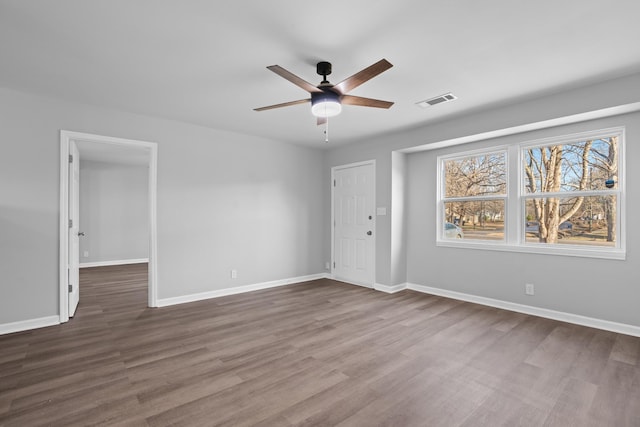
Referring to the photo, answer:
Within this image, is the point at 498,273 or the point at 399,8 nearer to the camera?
the point at 399,8

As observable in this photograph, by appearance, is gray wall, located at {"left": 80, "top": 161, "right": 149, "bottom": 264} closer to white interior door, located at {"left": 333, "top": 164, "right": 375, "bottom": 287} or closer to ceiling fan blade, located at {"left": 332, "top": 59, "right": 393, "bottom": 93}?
white interior door, located at {"left": 333, "top": 164, "right": 375, "bottom": 287}

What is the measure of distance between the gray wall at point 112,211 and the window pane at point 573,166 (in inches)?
332

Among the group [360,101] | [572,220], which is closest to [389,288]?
[572,220]

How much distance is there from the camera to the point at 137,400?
6.73 feet

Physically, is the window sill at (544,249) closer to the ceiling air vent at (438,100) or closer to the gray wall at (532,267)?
the gray wall at (532,267)

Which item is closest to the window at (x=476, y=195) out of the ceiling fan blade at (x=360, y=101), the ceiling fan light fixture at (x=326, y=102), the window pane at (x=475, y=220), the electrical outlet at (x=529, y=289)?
the window pane at (x=475, y=220)

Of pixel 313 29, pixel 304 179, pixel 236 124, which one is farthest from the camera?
pixel 304 179

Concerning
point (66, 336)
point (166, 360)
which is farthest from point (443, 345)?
point (66, 336)

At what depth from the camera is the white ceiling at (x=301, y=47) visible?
199 centimetres

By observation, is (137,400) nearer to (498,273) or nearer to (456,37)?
(456,37)

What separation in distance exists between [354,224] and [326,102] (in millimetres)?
3262

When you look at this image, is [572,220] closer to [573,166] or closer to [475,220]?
[573,166]

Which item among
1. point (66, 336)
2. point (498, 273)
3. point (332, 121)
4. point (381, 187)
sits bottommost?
point (66, 336)

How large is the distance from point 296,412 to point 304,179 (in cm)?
436
